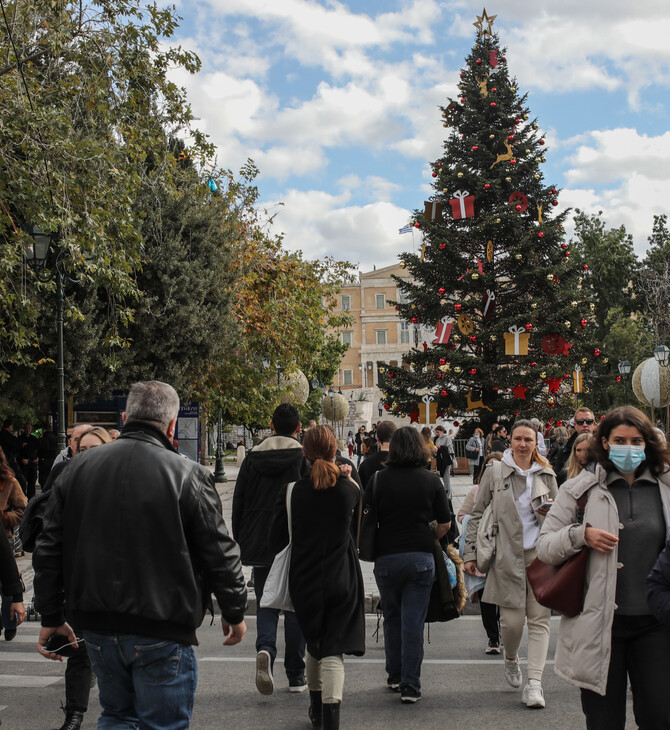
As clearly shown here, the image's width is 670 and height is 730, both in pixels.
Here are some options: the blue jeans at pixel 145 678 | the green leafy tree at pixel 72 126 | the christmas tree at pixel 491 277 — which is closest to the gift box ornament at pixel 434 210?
the christmas tree at pixel 491 277

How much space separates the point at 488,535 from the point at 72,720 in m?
2.95

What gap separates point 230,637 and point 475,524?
3.04m

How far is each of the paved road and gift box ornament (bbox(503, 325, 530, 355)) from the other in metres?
20.9

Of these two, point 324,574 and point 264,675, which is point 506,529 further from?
point 264,675

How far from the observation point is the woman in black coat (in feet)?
16.8

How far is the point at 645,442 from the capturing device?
13.0 feet

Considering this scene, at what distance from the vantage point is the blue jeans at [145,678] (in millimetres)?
3311

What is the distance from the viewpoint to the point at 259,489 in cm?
656

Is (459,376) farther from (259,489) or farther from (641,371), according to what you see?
(259,489)

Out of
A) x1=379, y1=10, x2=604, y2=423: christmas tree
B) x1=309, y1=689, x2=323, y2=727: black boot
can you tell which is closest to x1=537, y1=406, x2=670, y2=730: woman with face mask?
x1=309, y1=689, x2=323, y2=727: black boot

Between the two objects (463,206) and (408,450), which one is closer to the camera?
(408,450)

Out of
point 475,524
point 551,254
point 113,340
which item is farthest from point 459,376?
point 475,524

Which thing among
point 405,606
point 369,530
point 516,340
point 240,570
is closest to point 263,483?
point 369,530

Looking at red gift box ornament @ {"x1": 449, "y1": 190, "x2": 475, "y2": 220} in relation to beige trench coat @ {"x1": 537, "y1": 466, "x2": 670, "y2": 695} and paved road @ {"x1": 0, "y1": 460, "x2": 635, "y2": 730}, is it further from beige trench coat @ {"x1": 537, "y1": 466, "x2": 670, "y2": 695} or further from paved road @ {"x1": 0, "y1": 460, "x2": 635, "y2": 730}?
beige trench coat @ {"x1": 537, "y1": 466, "x2": 670, "y2": 695}
